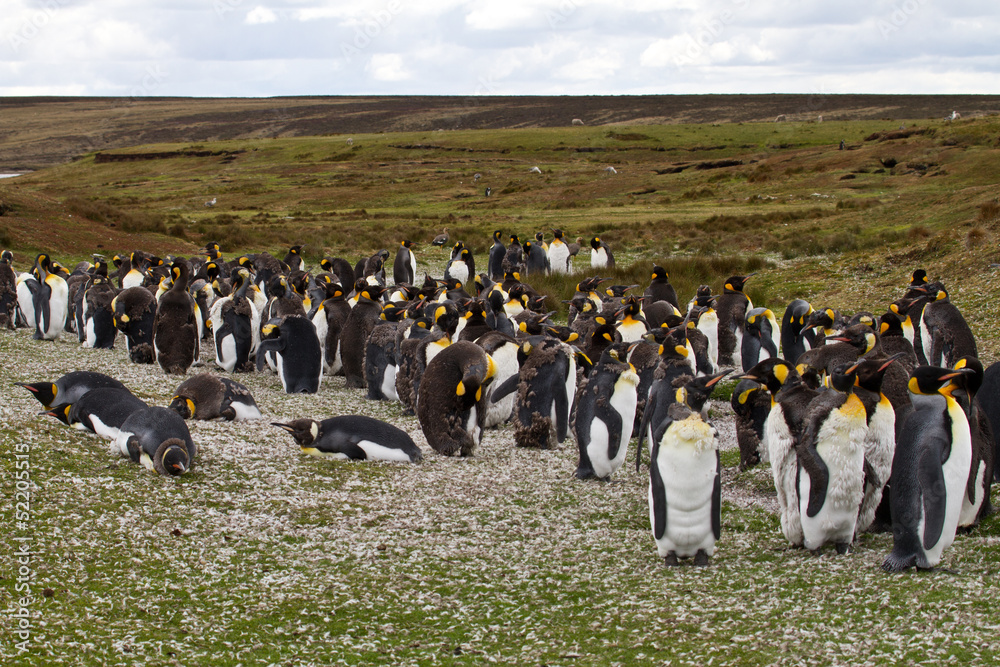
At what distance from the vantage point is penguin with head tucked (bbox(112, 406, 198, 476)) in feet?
20.6

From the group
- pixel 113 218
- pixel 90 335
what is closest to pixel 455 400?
pixel 90 335

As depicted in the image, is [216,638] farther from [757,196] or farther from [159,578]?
[757,196]

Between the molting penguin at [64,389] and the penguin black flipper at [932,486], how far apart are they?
624 centimetres

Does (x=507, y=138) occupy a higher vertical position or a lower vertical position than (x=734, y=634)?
higher

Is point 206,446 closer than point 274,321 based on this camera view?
Yes

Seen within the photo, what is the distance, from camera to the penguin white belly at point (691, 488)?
18.0 ft

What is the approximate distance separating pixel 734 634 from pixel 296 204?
48.9 metres

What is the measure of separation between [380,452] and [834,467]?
3746 millimetres

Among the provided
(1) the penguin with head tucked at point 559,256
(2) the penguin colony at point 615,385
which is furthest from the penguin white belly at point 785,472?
(1) the penguin with head tucked at point 559,256

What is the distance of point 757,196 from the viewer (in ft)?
132

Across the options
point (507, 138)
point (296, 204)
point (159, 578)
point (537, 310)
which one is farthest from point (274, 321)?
point (507, 138)

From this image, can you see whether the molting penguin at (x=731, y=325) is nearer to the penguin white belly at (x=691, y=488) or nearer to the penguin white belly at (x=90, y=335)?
the penguin white belly at (x=691, y=488)

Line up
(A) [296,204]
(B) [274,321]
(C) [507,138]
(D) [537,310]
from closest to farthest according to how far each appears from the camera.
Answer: (B) [274,321] < (D) [537,310] < (A) [296,204] < (C) [507,138]

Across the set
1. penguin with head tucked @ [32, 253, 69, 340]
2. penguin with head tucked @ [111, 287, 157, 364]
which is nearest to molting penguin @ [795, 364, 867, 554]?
penguin with head tucked @ [111, 287, 157, 364]
